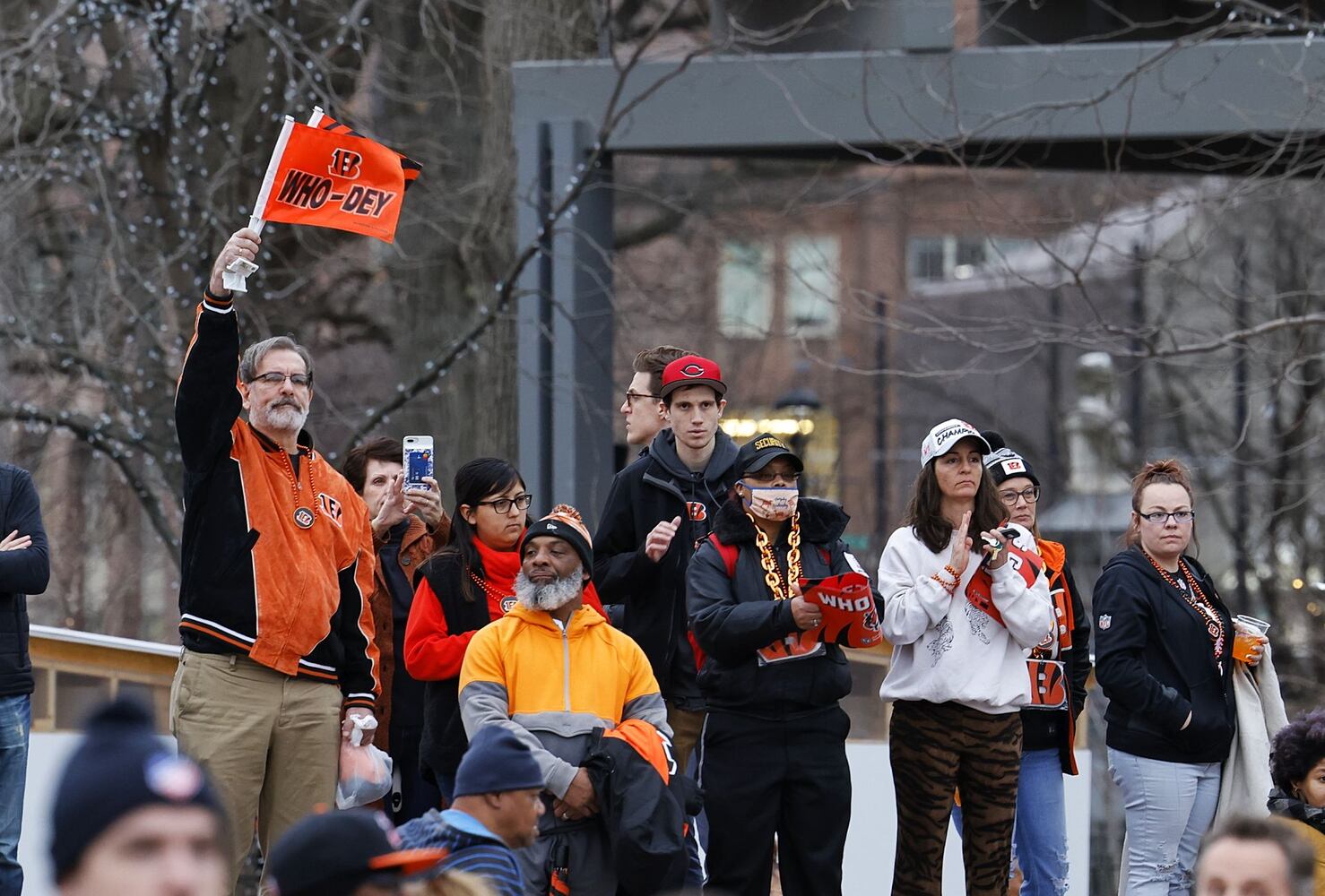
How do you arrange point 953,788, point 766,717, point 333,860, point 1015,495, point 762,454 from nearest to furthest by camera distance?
point 333,860, point 766,717, point 762,454, point 953,788, point 1015,495

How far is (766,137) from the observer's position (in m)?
11.1

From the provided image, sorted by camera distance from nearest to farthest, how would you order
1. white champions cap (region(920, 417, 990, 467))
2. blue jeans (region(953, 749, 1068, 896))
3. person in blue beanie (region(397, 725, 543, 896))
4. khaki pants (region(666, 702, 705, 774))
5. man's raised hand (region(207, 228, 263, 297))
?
1. person in blue beanie (region(397, 725, 543, 896))
2. man's raised hand (region(207, 228, 263, 297))
3. white champions cap (region(920, 417, 990, 467))
4. blue jeans (region(953, 749, 1068, 896))
5. khaki pants (region(666, 702, 705, 774))

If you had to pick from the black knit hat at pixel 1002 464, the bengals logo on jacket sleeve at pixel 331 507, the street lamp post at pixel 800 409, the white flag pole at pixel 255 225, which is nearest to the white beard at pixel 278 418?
the bengals logo on jacket sleeve at pixel 331 507

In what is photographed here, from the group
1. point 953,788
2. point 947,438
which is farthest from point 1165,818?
point 947,438

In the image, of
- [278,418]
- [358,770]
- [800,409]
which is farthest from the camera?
[800,409]

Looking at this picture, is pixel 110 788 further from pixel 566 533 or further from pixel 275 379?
pixel 566 533

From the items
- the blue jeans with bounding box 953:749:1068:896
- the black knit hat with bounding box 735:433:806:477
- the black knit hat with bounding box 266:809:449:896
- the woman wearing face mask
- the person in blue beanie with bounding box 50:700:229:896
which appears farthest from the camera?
the blue jeans with bounding box 953:749:1068:896

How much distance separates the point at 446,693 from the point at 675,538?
1.08 m

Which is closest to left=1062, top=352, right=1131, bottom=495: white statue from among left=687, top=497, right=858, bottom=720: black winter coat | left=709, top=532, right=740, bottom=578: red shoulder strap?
left=687, top=497, right=858, bottom=720: black winter coat

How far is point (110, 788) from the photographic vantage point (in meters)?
2.84

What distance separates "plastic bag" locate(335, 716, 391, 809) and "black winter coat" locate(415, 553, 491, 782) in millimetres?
375

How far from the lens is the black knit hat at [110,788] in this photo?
2816 millimetres

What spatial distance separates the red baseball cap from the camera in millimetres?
7195

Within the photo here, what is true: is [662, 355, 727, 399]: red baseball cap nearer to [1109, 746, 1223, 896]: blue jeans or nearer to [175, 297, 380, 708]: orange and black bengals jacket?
[175, 297, 380, 708]: orange and black bengals jacket
